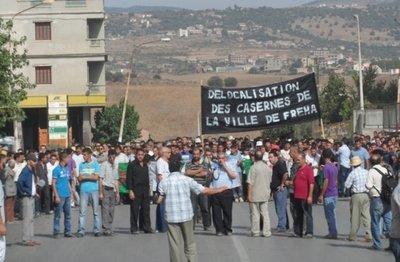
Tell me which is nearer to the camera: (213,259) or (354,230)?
(213,259)

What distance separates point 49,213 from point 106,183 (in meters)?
7.87

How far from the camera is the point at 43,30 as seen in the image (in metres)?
68.4

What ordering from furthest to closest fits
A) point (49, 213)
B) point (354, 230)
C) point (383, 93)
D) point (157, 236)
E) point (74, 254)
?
1. point (383, 93)
2. point (49, 213)
3. point (157, 236)
4. point (354, 230)
5. point (74, 254)

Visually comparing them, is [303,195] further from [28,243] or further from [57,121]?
[57,121]

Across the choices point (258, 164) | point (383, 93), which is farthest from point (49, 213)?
point (383, 93)

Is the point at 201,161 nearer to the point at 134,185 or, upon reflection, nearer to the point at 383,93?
the point at 134,185

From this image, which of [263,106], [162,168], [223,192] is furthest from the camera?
[263,106]

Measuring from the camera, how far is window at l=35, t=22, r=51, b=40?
6825 cm

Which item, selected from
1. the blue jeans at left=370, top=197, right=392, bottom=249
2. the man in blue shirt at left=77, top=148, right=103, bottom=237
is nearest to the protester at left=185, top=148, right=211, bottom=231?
the man in blue shirt at left=77, top=148, right=103, bottom=237

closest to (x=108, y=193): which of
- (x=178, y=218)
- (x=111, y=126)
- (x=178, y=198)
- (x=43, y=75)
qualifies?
(x=178, y=198)

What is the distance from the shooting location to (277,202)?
76.3ft

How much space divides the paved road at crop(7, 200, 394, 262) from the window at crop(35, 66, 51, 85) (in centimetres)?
4407

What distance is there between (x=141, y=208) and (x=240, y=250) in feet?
14.2

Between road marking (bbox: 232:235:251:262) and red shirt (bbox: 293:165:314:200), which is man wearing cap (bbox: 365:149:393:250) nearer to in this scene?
red shirt (bbox: 293:165:314:200)
